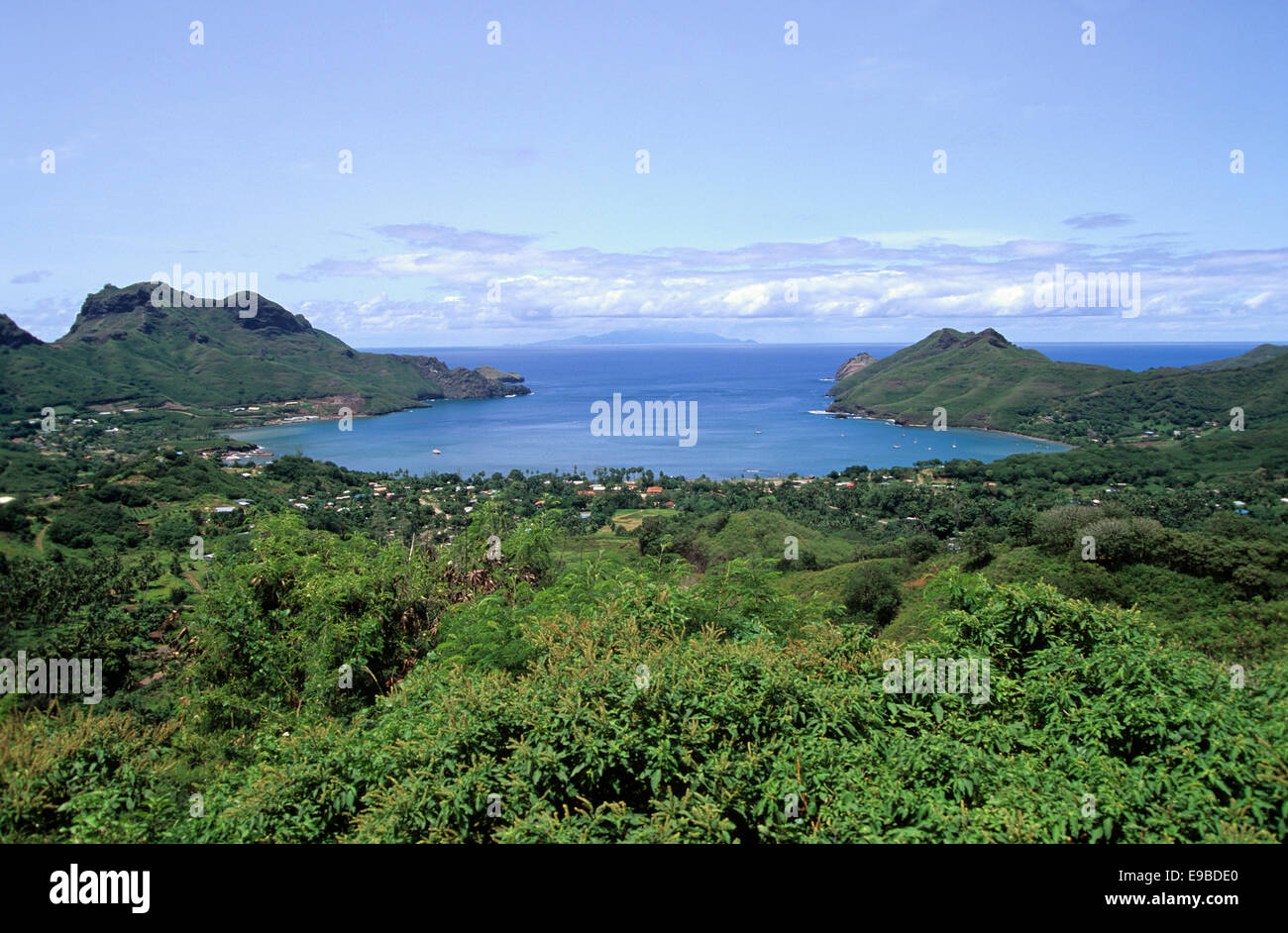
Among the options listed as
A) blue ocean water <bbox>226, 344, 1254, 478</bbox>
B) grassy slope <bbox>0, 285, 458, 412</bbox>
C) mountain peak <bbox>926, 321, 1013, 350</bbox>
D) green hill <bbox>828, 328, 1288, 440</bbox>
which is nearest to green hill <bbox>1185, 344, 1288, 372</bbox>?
green hill <bbox>828, 328, 1288, 440</bbox>

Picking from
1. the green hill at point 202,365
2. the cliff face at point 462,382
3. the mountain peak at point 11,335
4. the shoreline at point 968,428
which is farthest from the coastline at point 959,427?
the mountain peak at point 11,335

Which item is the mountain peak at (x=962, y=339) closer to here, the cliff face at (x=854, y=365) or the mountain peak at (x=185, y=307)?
the cliff face at (x=854, y=365)

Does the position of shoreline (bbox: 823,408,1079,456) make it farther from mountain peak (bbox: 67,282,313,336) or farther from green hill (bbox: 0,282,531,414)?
mountain peak (bbox: 67,282,313,336)

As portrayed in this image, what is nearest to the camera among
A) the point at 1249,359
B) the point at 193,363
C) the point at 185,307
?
the point at 193,363

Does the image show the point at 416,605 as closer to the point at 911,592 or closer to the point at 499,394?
the point at 911,592

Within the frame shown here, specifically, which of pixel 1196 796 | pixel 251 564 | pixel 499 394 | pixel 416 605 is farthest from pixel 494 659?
pixel 499 394

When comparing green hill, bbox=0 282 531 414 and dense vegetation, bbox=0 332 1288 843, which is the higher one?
green hill, bbox=0 282 531 414

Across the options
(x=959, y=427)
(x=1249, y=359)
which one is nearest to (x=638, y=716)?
(x=959, y=427)

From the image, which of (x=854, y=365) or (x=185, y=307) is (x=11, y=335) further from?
(x=854, y=365)
